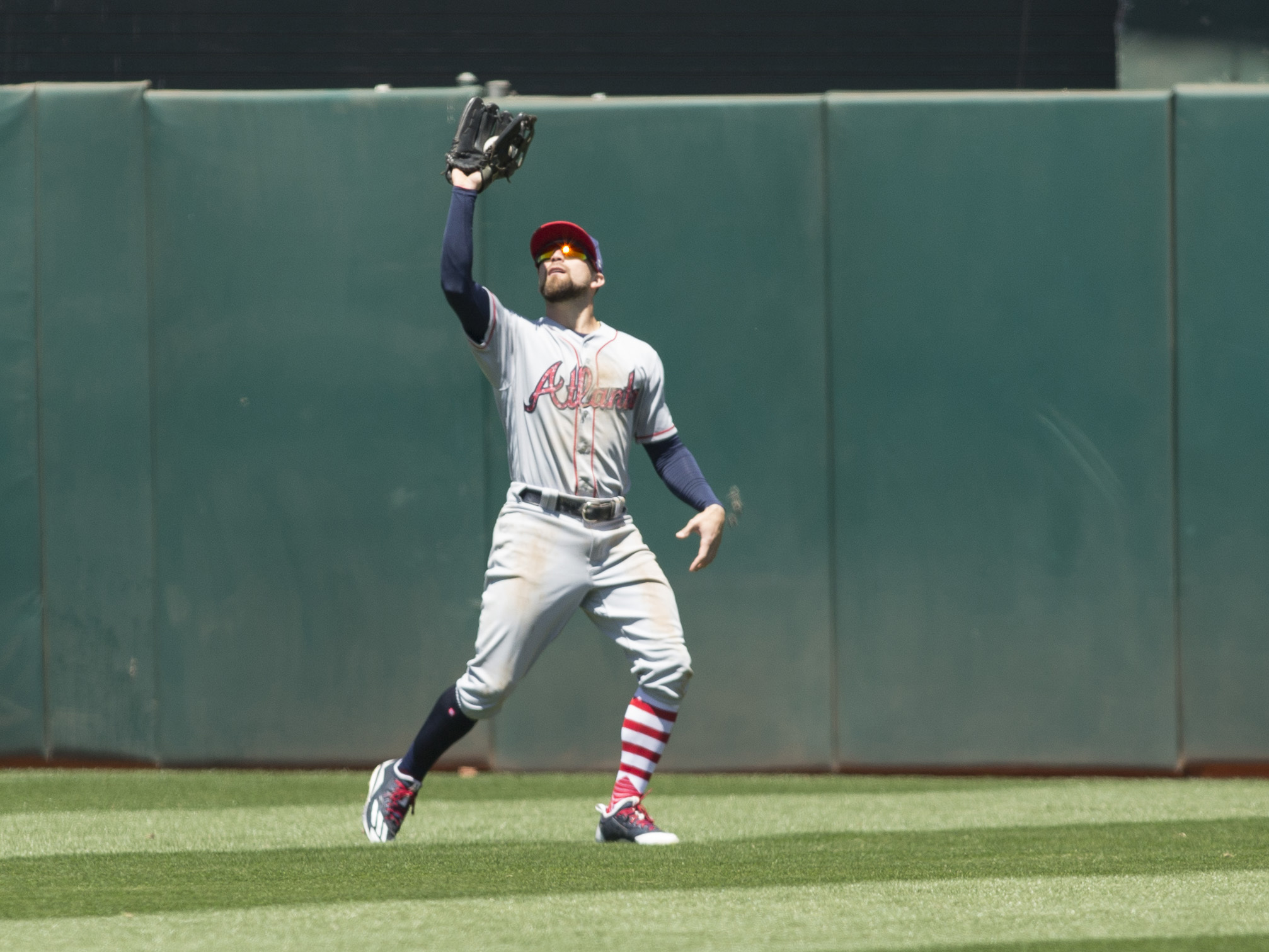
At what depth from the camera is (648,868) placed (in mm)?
4117

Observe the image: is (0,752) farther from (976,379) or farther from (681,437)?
(976,379)

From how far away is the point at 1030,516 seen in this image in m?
6.44

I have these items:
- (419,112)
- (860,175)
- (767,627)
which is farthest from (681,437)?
(419,112)

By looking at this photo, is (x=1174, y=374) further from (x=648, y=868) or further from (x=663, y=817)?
(x=648, y=868)

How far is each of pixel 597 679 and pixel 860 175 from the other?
232 cm

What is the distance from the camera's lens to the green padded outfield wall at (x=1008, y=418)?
6.39 meters

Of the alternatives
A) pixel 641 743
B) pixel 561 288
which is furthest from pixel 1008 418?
pixel 641 743

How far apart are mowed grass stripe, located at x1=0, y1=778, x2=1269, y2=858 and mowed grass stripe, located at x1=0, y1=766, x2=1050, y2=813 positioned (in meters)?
0.16

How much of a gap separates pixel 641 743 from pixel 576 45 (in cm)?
425

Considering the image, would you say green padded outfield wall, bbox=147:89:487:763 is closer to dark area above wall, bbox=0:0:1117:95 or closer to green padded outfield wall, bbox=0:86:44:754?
green padded outfield wall, bbox=0:86:44:754

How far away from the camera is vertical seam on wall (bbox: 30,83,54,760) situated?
6543 mm

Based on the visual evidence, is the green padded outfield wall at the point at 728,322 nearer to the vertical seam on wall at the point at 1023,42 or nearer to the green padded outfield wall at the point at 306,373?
the green padded outfield wall at the point at 306,373

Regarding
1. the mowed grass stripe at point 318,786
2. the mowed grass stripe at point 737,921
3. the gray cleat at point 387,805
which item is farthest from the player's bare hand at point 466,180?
the mowed grass stripe at point 318,786

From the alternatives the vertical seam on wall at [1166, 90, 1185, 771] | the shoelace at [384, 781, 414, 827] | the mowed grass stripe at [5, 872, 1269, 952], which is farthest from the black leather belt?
the vertical seam on wall at [1166, 90, 1185, 771]
